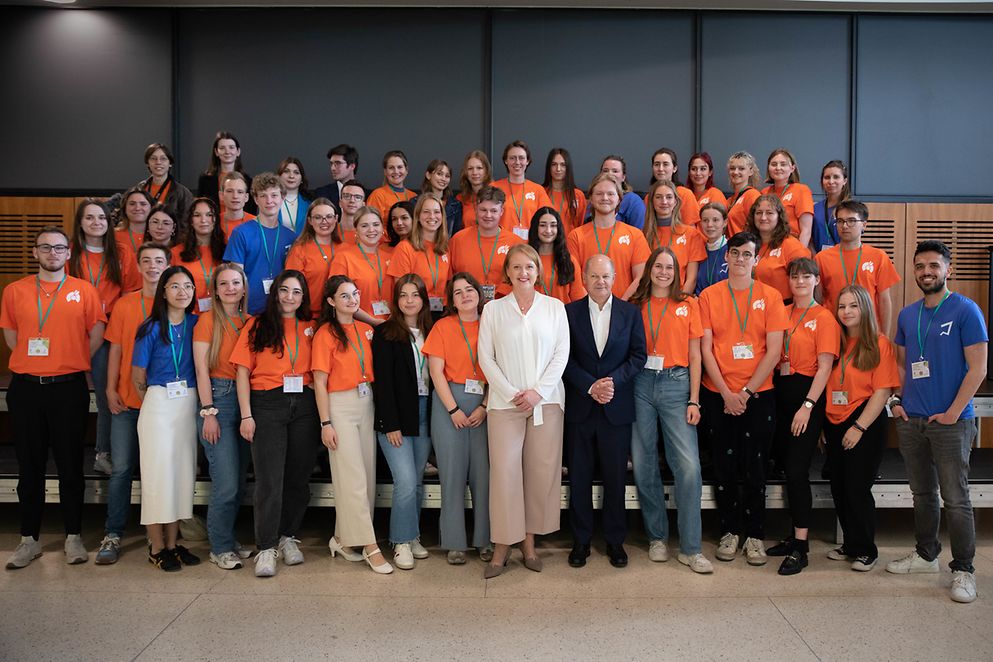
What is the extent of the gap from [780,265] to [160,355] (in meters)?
3.74

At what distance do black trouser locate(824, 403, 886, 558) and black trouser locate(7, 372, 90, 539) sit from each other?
14.0ft

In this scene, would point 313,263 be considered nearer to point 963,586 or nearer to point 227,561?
point 227,561

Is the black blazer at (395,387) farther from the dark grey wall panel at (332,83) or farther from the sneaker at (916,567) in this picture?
the dark grey wall panel at (332,83)

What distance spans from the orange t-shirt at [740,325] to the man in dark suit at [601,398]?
1.53 ft

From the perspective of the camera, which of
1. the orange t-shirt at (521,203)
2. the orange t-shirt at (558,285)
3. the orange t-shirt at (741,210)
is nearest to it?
the orange t-shirt at (558,285)

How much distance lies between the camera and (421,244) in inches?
184

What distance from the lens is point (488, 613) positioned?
11.9 ft

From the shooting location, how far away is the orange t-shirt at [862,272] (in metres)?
4.79

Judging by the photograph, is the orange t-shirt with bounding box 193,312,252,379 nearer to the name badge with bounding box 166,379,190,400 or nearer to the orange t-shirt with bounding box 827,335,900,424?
the name badge with bounding box 166,379,190,400

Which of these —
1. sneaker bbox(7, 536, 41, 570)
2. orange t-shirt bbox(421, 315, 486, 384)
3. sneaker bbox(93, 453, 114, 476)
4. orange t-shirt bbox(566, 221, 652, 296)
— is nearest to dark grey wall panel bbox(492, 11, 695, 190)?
orange t-shirt bbox(566, 221, 652, 296)

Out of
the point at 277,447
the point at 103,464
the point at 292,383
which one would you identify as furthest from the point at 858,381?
the point at 103,464

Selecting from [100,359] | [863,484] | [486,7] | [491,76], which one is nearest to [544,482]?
[863,484]

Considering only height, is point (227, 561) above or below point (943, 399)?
below

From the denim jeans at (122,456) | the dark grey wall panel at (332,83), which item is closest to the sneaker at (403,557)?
the denim jeans at (122,456)
